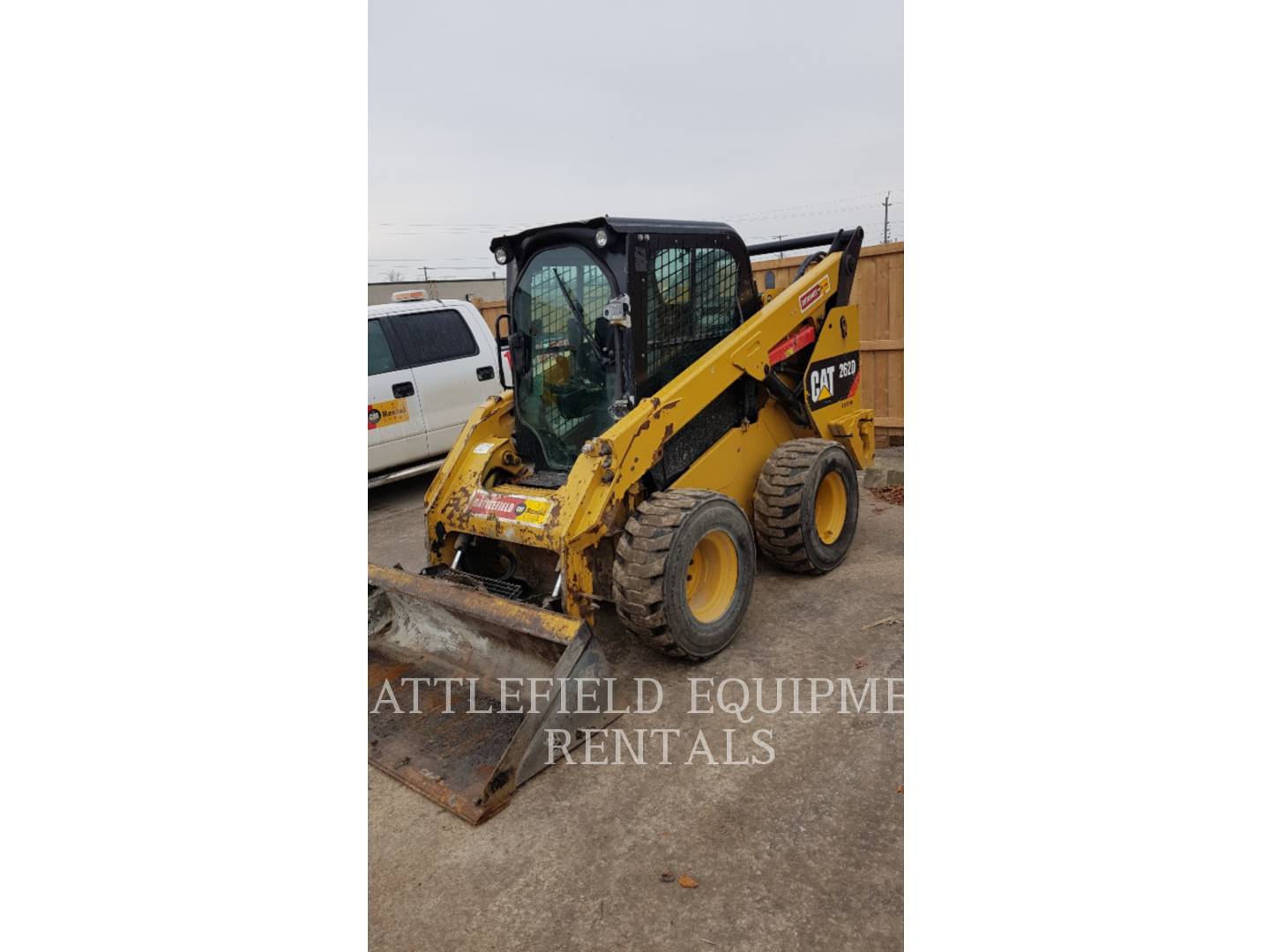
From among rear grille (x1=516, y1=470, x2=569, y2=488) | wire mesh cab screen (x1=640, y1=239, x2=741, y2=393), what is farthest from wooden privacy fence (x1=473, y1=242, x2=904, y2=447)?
rear grille (x1=516, y1=470, x2=569, y2=488)

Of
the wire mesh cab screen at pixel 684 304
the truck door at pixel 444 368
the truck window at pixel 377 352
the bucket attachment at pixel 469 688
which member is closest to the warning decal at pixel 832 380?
the wire mesh cab screen at pixel 684 304

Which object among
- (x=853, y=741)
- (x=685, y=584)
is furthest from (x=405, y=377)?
(x=853, y=741)

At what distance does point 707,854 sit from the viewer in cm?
275

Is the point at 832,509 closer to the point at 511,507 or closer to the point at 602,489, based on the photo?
the point at 602,489

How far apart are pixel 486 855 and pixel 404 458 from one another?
5630 millimetres

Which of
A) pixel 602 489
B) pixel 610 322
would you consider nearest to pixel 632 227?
pixel 610 322

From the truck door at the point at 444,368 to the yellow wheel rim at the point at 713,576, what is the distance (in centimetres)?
459

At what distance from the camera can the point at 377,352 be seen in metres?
7.59

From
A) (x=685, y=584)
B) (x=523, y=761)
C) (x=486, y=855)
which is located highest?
(x=685, y=584)

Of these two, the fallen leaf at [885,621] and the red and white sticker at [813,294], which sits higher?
the red and white sticker at [813,294]

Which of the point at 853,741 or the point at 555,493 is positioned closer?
the point at 853,741

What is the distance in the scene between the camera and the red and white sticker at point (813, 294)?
517cm

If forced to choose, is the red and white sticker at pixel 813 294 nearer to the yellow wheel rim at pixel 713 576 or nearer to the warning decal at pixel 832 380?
the warning decal at pixel 832 380

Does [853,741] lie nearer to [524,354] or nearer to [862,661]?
[862,661]
